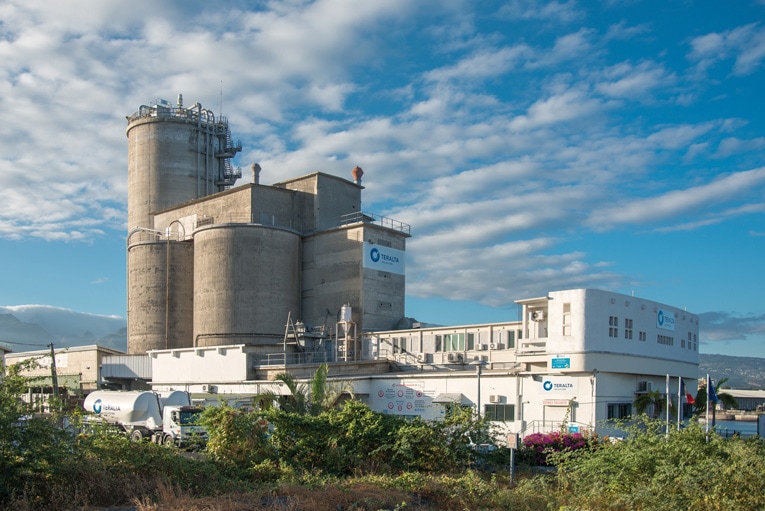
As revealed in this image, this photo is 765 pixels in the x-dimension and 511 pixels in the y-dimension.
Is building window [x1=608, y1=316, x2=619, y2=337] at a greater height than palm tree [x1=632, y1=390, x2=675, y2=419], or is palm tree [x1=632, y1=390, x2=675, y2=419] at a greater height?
building window [x1=608, y1=316, x2=619, y2=337]

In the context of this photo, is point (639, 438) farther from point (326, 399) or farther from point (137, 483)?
point (326, 399)

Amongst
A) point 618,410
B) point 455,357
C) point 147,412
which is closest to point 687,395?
point 618,410

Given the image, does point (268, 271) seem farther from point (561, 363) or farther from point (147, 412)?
point (561, 363)

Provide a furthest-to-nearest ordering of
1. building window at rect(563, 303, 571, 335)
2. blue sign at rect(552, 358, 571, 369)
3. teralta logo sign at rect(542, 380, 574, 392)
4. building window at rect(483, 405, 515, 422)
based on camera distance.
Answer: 1. building window at rect(483, 405, 515, 422)
2. building window at rect(563, 303, 571, 335)
3. teralta logo sign at rect(542, 380, 574, 392)
4. blue sign at rect(552, 358, 571, 369)

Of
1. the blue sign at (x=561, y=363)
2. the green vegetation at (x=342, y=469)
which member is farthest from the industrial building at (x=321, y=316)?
the green vegetation at (x=342, y=469)

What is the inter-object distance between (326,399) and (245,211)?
32.4 m

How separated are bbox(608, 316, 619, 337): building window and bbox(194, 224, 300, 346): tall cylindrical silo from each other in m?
29.5

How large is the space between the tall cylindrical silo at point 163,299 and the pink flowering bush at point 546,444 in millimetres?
44121

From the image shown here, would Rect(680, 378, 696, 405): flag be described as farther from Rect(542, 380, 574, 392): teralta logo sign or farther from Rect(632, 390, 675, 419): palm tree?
Rect(542, 380, 574, 392): teralta logo sign

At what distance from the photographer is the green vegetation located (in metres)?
15.5

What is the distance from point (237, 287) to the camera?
57938 mm

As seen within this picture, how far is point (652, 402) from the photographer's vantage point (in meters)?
36.4

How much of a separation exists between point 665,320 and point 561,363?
884 cm

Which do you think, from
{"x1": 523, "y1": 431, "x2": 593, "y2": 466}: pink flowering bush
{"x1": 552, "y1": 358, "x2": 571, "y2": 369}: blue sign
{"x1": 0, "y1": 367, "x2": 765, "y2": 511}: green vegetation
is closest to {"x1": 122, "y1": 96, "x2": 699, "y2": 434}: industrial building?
{"x1": 552, "y1": 358, "x2": 571, "y2": 369}: blue sign
